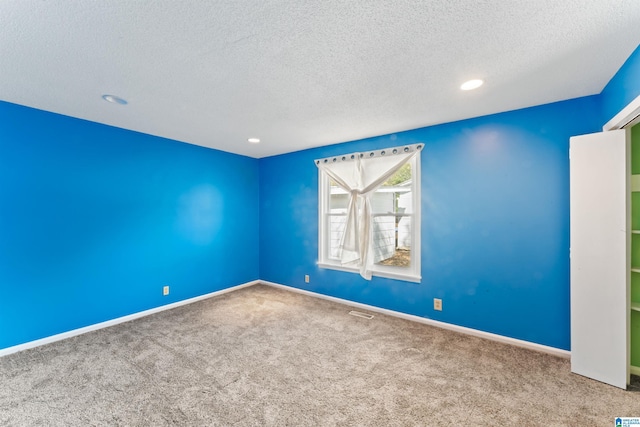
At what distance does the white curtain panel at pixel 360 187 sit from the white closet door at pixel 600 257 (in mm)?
1692

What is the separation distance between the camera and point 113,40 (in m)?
1.57

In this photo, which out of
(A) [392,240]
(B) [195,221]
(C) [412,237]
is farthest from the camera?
(B) [195,221]

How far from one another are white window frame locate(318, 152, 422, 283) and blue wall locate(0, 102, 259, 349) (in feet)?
5.11

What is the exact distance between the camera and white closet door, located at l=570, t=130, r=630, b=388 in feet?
6.44

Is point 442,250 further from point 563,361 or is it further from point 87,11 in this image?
point 87,11

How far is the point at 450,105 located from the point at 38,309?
446 cm

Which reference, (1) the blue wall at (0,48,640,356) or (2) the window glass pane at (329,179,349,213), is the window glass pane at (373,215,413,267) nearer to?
(1) the blue wall at (0,48,640,356)

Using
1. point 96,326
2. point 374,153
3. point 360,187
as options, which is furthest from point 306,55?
point 96,326

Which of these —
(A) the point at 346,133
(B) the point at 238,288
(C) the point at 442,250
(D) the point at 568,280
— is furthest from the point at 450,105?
(B) the point at 238,288

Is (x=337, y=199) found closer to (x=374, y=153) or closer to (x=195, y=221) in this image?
(x=374, y=153)

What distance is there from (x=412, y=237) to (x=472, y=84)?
176 centimetres

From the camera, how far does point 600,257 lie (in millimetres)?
2047

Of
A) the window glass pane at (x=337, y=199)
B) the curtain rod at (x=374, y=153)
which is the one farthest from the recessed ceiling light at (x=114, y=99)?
the window glass pane at (x=337, y=199)

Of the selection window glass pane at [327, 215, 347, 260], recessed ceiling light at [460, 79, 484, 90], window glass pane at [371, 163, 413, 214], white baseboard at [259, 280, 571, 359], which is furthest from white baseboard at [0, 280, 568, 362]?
recessed ceiling light at [460, 79, 484, 90]
